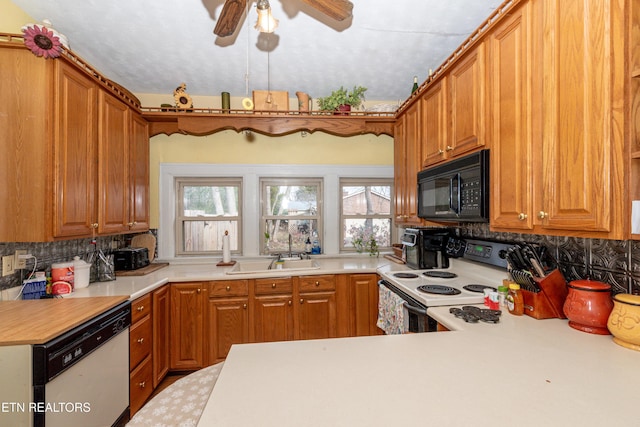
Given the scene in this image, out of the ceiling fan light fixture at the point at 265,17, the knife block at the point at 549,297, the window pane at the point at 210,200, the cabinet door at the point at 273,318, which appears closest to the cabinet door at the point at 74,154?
the window pane at the point at 210,200

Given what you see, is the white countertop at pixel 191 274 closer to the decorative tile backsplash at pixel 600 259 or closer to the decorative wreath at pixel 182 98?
the decorative tile backsplash at pixel 600 259

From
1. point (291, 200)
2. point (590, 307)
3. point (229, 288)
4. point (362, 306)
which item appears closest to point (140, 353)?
point (229, 288)

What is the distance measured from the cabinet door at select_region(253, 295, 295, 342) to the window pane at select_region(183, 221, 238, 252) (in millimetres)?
882

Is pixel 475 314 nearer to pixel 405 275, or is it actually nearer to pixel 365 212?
pixel 405 275

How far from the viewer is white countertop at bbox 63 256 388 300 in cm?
195

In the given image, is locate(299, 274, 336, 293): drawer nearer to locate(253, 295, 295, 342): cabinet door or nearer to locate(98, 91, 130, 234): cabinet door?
locate(253, 295, 295, 342): cabinet door

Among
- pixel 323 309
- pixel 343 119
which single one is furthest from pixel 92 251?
pixel 343 119

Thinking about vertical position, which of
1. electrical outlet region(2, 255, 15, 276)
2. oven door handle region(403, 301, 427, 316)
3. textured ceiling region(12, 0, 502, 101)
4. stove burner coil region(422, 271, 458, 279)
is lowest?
oven door handle region(403, 301, 427, 316)

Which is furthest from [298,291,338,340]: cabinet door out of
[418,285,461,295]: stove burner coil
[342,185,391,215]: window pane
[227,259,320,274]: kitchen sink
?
[342,185,391,215]: window pane

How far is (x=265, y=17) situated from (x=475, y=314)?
1.78m

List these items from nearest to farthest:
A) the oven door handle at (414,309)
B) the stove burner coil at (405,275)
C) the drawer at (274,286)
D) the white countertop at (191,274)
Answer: the oven door handle at (414,309)
the white countertop at (191,274)
the stove burner coil at (405,275)
the drawer at (274,286)

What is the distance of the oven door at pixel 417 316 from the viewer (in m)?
A: 1.57

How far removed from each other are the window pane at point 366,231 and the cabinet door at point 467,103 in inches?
58.9

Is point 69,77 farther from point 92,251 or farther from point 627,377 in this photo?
point 627,377
